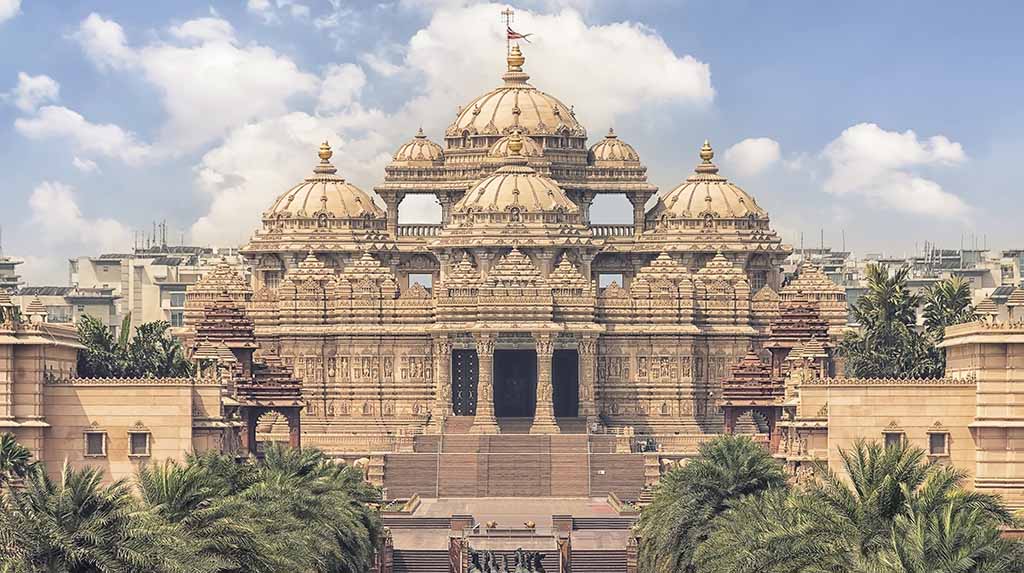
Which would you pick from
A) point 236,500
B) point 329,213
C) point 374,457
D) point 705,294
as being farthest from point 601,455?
point 236,500

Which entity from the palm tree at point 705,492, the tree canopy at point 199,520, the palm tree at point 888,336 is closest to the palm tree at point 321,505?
the tree canopy at point 199,520

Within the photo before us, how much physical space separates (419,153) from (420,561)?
6048 centimetres

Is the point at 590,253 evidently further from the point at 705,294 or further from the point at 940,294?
the point at 940,294

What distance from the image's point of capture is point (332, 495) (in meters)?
93.6

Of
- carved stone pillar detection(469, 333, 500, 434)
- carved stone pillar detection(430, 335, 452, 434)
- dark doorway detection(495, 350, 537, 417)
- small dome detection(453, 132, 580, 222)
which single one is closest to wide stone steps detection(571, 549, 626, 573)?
carved stone pillar detection(469, 333, 500, 434)

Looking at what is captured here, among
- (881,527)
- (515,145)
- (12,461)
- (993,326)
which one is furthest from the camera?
(515,145)

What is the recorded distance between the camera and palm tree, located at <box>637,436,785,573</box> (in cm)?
9219

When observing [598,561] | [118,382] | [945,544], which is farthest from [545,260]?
[945,544]

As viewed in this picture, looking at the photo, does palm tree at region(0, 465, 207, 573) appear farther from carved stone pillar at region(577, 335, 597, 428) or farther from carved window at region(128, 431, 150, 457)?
carved stone pillar at region(577, 335, 597, 428)

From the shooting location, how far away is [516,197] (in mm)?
151625

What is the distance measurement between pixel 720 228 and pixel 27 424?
68068 mm

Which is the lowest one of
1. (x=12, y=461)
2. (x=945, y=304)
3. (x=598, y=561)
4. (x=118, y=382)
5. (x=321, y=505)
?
(x=598, y=561)

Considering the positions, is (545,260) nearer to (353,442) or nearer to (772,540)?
(353,442)

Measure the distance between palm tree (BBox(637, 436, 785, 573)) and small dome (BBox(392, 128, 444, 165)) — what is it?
71.3 meters
